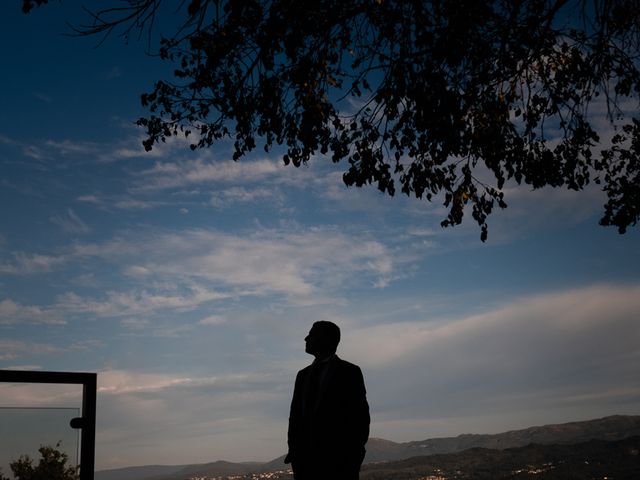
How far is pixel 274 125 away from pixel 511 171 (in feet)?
13.4

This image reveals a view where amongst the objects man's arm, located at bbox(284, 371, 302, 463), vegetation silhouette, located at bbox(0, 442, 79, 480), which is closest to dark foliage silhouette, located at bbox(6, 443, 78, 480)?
vegetation silhouette, located at bbox(0, 442, 79, 480)

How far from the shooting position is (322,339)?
458 cm

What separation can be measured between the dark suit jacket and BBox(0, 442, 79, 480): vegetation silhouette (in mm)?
2016

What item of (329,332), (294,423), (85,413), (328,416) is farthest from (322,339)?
(85,413)

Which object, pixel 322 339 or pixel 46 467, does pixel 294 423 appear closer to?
pixel 322 339

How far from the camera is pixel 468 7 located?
765cm

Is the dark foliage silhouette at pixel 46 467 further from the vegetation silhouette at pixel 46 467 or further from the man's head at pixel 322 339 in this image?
the man's head at pixel 322 339

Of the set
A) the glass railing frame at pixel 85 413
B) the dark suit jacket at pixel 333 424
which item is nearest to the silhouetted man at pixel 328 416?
the dark suit jacket at pixel 333 424

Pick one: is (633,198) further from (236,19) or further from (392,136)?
(236,19)

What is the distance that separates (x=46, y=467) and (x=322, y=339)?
8.44 ft

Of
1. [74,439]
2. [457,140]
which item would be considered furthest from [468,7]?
[74,439]

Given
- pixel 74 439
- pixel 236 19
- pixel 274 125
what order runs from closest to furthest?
pixel 74 439
pixel 236 19
pixel 274 125

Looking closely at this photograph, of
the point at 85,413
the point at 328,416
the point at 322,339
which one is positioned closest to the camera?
the point at 328,416

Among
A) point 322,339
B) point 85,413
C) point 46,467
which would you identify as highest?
point 322,339
